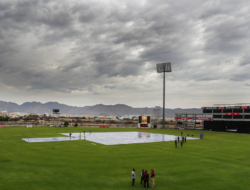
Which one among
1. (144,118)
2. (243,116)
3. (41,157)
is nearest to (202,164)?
(41,157)

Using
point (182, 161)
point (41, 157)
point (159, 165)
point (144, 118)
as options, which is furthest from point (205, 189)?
point (144, 118)

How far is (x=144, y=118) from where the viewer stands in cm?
11369

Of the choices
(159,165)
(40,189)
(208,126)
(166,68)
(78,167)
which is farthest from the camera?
(166,68)

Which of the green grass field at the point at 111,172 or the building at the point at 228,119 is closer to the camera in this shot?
the green grass field at the point at 111,172

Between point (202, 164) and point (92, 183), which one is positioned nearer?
point (92, 183)

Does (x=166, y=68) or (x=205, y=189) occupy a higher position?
(x=166, y=68)

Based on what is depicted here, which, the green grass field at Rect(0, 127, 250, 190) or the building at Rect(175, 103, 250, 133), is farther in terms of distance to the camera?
the building at Rect(175, 103, 250, 133)

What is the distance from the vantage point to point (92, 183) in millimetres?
17109

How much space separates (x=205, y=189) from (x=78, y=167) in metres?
13.3

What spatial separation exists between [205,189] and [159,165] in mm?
8227

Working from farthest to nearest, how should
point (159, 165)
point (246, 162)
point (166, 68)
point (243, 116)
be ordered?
point (166, 68), point (243, 116), point (246, 162), point (159, 165)

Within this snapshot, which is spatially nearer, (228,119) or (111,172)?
(111,172)

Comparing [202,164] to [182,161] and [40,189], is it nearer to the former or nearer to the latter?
[182,161]

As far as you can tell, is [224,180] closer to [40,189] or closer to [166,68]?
[40,189]
